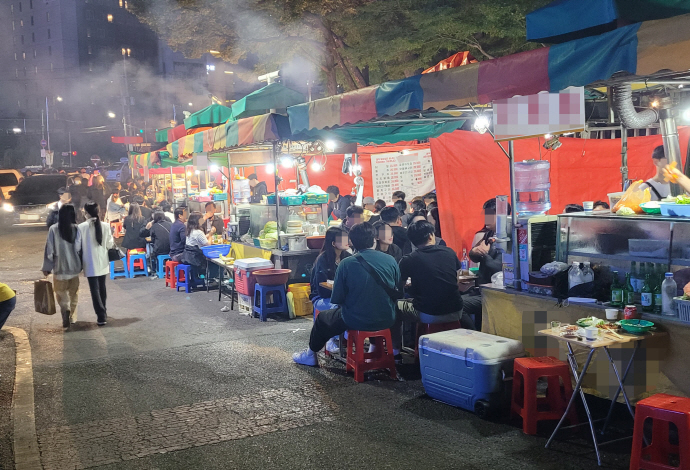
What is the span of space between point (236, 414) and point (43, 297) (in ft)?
14.3

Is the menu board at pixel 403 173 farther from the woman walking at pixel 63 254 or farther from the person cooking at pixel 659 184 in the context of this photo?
the woman walking at pixel 63 254

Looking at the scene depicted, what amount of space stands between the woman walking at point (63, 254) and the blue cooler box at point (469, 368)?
19.1 ft

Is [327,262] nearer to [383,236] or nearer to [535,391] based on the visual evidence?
[383,236]

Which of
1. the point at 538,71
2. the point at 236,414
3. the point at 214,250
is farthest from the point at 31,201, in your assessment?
the point at 538,71

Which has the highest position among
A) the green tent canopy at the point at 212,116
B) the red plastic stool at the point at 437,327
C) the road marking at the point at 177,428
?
the green tent canopy at the point at 212,116

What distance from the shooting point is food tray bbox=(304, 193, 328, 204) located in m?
11.0

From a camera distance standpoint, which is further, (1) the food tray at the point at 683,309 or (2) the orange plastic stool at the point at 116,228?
(2) the orange plastic stool at the point at 116,228

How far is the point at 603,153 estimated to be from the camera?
11008 mm

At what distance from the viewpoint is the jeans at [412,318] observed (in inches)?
255

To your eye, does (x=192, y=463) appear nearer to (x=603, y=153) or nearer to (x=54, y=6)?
(x=603, y=153)

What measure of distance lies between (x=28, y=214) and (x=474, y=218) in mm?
23917

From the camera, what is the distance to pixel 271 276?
928 centimetres

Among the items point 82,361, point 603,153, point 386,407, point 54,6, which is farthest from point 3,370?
point 54,6

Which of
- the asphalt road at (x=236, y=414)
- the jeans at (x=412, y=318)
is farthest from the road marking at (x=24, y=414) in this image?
the jeans at (x=412, y=318)
